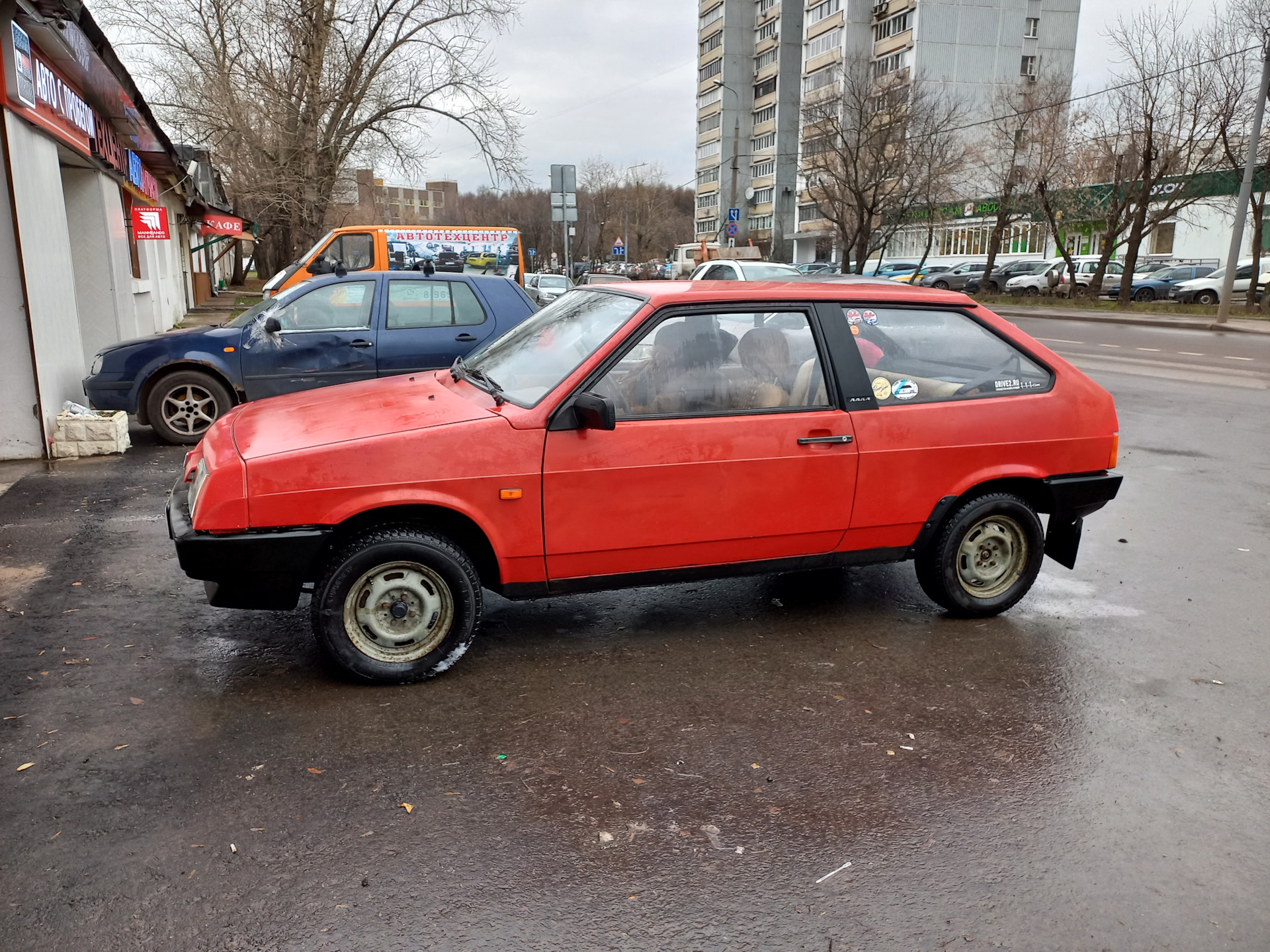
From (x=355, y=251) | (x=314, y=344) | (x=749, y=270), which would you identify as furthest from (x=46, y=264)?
(x=749, y=270)

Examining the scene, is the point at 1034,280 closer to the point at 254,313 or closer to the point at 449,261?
the point at 449,261

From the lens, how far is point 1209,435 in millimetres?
9969

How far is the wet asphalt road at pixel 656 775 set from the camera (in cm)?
264

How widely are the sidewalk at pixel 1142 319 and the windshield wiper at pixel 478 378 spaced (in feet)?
73.1

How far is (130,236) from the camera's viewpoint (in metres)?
16.0

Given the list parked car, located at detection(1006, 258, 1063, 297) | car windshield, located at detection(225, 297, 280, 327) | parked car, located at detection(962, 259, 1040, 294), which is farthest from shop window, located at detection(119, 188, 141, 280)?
parked car, located at detection(962, 259, 1040, 294)

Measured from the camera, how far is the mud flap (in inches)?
194

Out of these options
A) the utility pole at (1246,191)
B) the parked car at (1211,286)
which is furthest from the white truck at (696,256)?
the parked car at (1211,286)

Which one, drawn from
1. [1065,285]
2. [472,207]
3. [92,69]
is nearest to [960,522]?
[92,69]

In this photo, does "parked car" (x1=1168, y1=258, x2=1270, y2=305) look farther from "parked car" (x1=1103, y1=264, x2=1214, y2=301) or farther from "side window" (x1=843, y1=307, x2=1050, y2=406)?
"side window" (x1=843, y1=307, x2=1050, y2=406)

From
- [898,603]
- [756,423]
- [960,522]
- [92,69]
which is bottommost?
[898,603]

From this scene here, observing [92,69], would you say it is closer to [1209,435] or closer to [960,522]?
[960,522]

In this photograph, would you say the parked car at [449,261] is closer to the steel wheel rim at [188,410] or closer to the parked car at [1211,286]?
the steel wheel rim at [188,410]

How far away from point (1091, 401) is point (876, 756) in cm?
243
